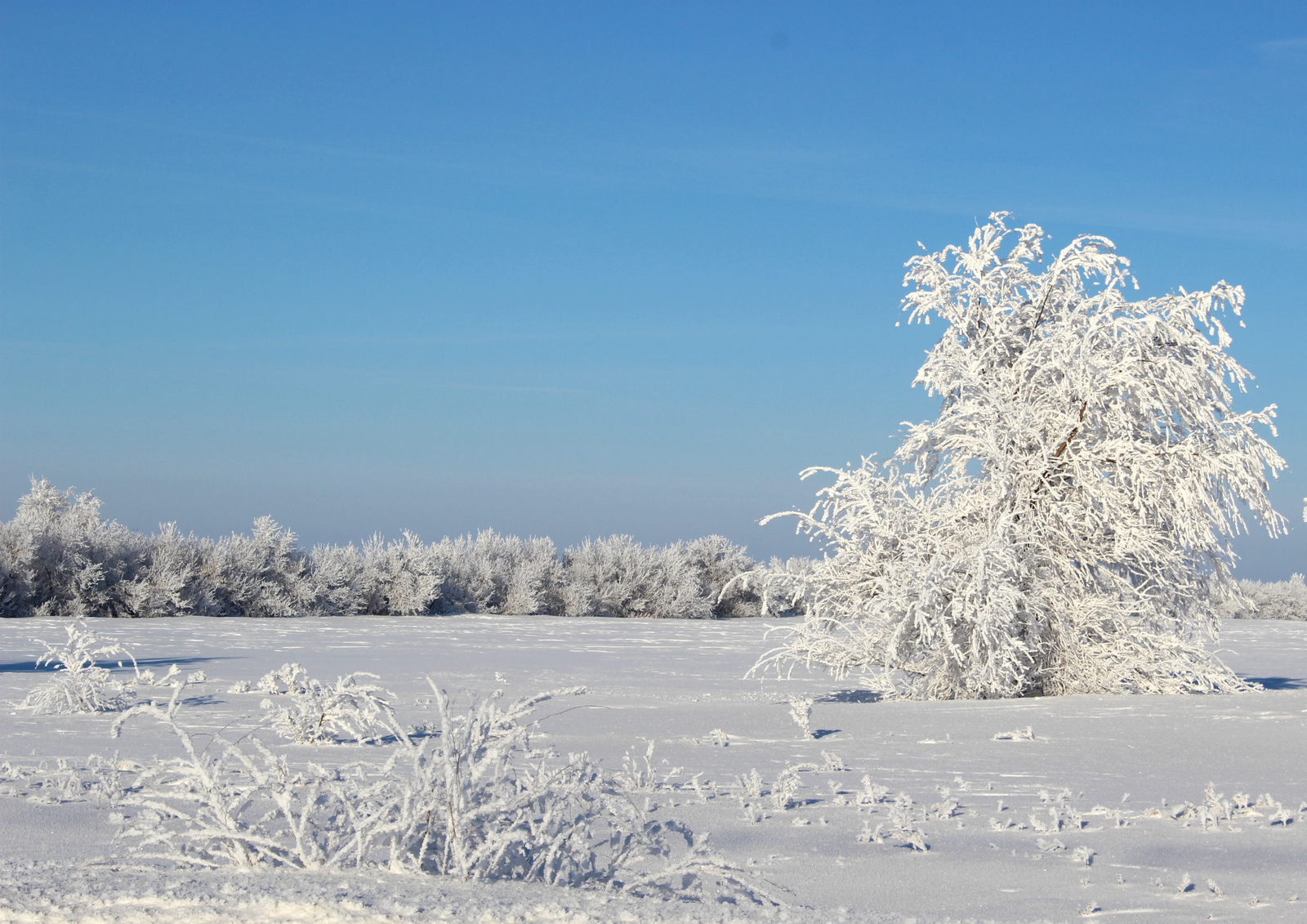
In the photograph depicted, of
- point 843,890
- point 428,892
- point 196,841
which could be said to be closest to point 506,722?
point 428,892

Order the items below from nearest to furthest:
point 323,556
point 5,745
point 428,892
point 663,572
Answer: point 428,892 → point 5,745 → point 323,556 → point 663,572

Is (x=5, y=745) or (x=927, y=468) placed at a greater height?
(x=927, y=468)

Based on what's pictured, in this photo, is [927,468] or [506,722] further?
[927,468]

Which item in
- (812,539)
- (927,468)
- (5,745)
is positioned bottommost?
(5,745)

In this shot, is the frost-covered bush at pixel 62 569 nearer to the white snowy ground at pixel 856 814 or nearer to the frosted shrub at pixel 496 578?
the frosted shrub at pixel 496 578

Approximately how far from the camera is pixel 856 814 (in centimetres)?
421

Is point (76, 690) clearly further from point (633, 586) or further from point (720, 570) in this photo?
point (720, 570)

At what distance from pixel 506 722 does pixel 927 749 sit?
11.4 ft

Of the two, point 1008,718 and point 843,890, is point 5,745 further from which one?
point 1008,718

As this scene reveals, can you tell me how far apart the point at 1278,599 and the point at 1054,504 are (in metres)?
22.8

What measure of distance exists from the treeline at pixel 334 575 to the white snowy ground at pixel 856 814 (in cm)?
633

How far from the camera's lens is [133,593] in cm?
1666

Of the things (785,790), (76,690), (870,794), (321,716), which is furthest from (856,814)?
(76,690)

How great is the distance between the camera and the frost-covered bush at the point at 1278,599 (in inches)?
1020
